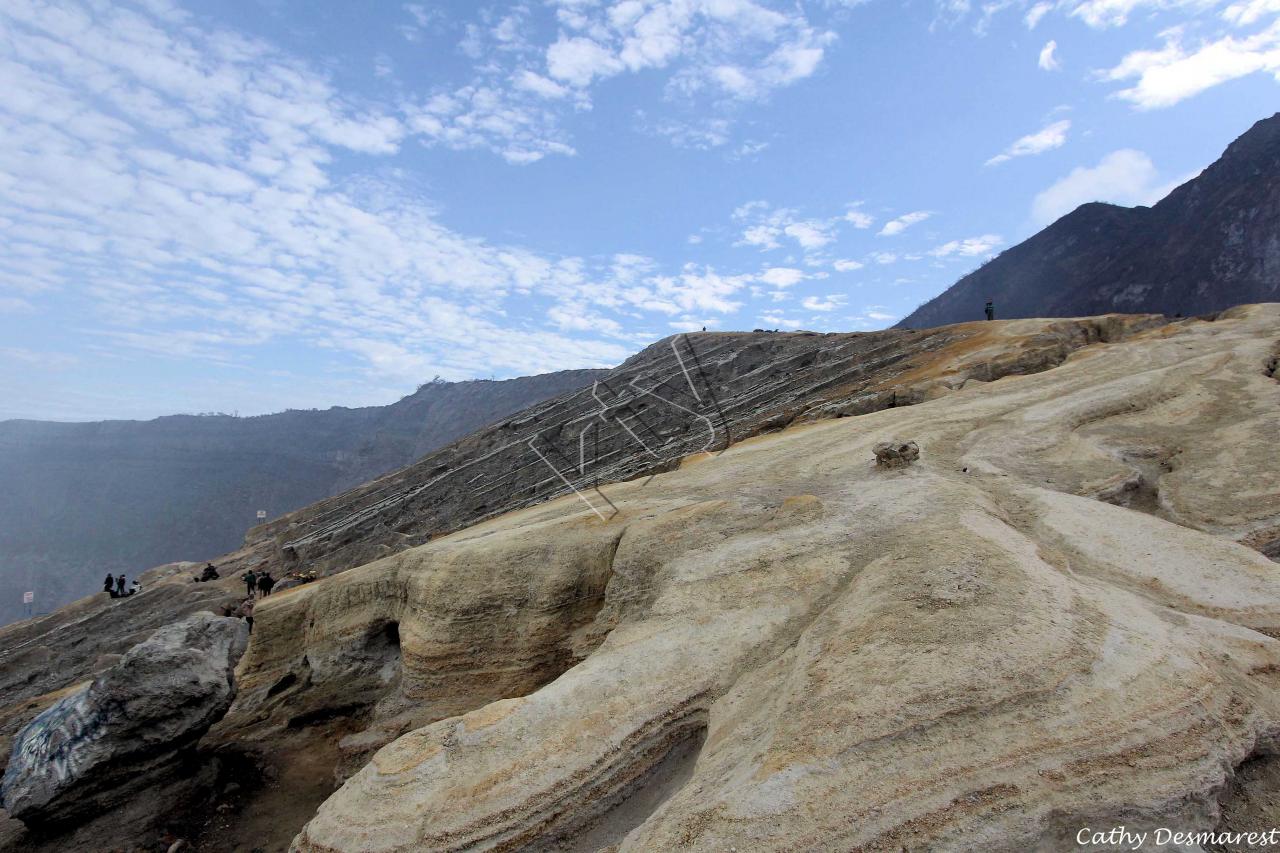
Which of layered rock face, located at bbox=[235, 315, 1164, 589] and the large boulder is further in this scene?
layered rock face, located at bbox=[235, 315, 1164, 589]

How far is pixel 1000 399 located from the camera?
46.9 feet

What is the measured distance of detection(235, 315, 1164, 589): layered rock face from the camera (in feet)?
71.8

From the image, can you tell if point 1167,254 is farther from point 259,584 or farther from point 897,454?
point 259,584

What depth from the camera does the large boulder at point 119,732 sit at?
1061 cm

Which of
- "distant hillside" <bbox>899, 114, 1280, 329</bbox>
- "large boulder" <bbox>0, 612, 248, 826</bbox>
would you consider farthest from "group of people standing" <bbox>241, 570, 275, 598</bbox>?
"distant hillside" <bbox>899, 114, 1280, 329</bbox>

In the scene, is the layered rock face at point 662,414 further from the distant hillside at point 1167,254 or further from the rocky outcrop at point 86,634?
the distant hillside at point 1167,254

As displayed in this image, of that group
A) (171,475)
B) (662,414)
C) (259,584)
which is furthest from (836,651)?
(171,475)

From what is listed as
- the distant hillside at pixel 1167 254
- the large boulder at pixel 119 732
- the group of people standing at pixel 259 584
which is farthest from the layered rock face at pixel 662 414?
the distant hillside at pixel 1167 254

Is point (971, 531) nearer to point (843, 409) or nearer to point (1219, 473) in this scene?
point (1219, 473)

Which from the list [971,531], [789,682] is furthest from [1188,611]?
[789,682]

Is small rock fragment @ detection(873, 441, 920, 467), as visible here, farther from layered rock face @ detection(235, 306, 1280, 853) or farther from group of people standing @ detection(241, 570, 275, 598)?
group of people standing @ detection(241, 570, 275, 598)

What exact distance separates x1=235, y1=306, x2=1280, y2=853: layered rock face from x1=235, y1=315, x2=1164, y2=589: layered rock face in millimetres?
4890

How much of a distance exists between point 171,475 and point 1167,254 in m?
146

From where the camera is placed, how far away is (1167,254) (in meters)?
70.0
